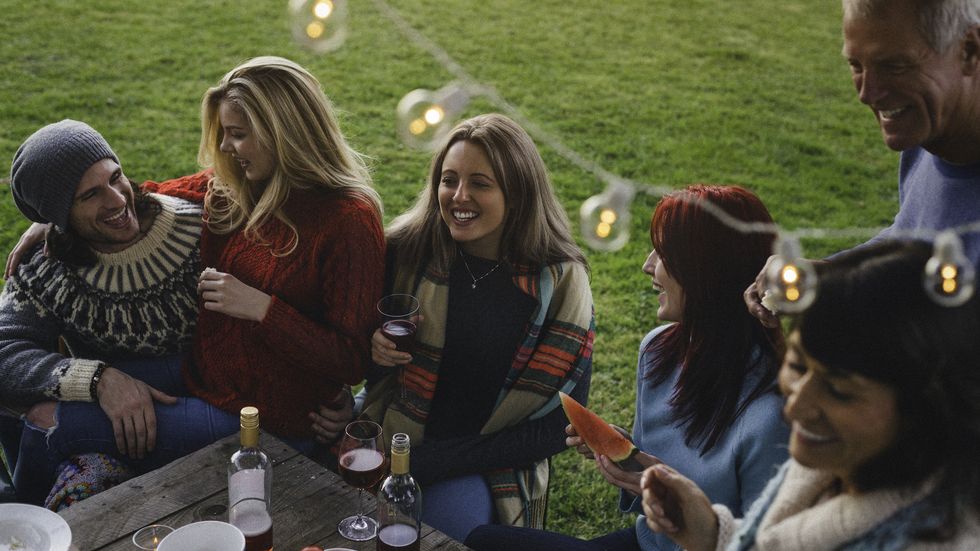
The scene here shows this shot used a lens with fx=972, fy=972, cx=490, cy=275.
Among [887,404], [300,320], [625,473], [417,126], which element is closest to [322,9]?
[417,126]

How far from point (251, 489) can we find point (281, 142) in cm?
134

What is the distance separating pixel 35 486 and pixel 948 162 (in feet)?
10.4

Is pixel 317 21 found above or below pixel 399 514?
above

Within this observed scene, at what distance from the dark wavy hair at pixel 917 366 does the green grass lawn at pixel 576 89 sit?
336cm

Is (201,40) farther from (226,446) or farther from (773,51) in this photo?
(226,446)

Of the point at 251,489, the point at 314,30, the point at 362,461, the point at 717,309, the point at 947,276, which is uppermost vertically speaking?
the point at 314,30

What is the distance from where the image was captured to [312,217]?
3.50m

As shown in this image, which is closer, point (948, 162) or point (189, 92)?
point (948, 162)

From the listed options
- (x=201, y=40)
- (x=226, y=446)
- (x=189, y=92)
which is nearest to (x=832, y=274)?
(x=226, y=446)

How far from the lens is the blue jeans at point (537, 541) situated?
291 centimetres

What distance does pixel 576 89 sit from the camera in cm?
930

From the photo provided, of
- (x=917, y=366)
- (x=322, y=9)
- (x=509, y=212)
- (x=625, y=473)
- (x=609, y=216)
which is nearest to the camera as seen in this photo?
(x=917, y=366)

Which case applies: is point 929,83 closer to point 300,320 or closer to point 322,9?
point 322,9

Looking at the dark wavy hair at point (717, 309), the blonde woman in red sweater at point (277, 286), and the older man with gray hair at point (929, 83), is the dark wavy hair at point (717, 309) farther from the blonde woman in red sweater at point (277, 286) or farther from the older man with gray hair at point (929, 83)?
the blonde woman in red sweater at point (277, 286)
